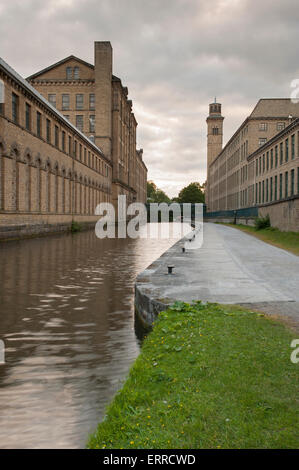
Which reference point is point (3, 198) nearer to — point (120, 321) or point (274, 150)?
point (120, 321)

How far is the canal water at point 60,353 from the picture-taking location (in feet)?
12.8

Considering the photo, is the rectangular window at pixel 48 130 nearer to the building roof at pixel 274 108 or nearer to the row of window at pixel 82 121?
the row of window at pixel 82 121

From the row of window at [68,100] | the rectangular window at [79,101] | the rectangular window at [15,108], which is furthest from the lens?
the rectangular window at [79,101]

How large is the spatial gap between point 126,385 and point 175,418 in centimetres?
99

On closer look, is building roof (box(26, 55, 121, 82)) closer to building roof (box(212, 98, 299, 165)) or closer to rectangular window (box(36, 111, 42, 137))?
building roof (box(212, 98, 299, 165))

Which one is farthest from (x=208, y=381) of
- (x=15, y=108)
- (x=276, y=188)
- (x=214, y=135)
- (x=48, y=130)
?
(x=214, y=135)

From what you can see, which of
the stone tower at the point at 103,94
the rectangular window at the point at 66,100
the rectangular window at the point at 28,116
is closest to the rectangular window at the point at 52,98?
the rectangular window at the point at 66,100

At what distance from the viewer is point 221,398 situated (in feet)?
11.7

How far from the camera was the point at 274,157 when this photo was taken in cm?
4512

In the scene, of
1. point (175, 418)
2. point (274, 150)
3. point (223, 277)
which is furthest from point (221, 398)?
point (274, 150)

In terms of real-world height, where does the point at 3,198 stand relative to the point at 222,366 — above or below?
above

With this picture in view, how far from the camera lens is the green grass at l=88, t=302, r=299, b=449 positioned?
306 cm

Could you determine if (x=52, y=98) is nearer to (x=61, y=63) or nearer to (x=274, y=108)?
(x=61, y=63)
